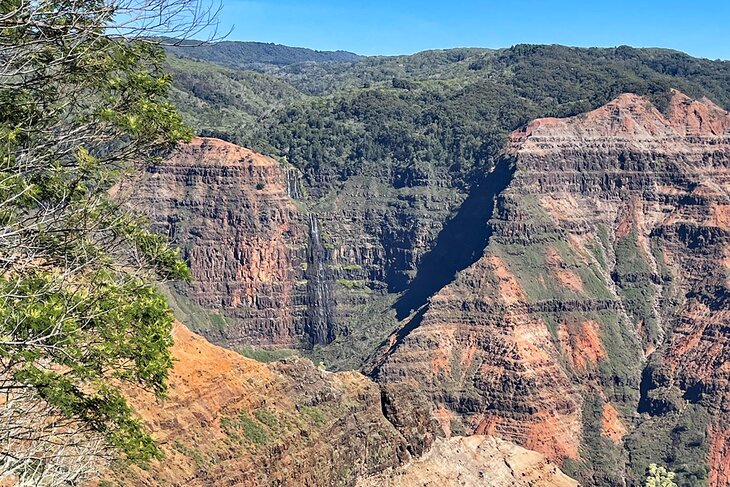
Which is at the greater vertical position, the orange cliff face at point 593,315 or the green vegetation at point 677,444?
the orange cliff face at point 593,315

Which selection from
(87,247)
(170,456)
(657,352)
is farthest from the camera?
(657,352)

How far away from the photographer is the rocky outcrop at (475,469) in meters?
72.5

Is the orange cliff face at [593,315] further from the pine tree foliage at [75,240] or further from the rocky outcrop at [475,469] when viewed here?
the pine tree foliage at [75,240]

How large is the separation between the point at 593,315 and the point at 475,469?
4110 inches

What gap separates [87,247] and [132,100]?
343 centimetres

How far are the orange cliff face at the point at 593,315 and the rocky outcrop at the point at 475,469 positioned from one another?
200 ft

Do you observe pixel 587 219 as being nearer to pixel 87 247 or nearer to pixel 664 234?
pixel 664 234

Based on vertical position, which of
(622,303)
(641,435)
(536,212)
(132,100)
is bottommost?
(641,435)

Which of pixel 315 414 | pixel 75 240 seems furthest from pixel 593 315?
pixel 75 240

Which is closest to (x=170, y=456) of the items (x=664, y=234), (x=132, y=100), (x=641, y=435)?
(x=132, y=100)

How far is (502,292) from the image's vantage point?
6609 inches

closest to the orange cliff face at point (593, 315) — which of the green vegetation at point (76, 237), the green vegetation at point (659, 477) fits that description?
the green vegetation at point (659, 477)

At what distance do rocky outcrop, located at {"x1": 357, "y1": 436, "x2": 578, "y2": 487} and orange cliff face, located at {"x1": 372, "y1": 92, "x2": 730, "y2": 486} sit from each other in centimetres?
6098

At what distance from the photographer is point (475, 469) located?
255 ft
